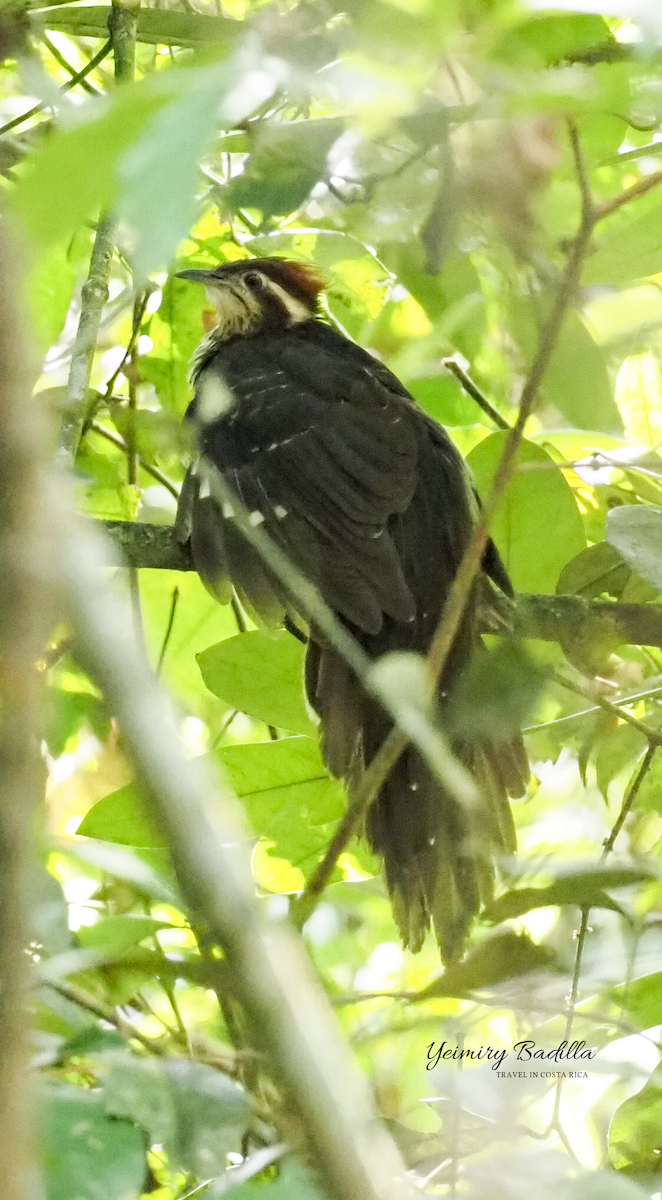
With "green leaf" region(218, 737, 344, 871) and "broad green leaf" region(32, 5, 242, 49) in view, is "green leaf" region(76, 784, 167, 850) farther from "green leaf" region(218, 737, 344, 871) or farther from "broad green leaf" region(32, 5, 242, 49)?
"broad green leaf" region(32, 5, 242, 49)

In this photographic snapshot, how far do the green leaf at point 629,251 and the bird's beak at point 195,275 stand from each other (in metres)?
1.04

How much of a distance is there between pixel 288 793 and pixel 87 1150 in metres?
0.84

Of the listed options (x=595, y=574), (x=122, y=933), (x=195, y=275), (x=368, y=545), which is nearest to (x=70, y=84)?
(x=195, y=275)

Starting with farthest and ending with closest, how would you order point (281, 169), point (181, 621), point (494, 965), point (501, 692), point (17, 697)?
point (181, 621) → point (494, 965) → point (281, 169) → point (501, 692) → point (17, 697)

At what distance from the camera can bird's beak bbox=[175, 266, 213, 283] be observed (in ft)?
7.30

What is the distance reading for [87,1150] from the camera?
0.83 metres

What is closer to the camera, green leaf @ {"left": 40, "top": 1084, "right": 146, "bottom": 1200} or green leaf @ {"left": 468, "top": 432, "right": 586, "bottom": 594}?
green leaf @ {"left": 40, "top": 1084, "right": 146, "bottom": 1200}

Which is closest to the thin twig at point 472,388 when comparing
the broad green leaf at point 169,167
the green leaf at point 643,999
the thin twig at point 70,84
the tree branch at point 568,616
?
the tree branch at point 568,616

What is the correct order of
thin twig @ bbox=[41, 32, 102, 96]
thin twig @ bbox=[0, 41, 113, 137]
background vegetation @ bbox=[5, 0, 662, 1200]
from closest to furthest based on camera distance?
background vegetation @ bbox=[5, 0, 662, 1200] < thin twig @ bbox=[0, 41, 113, 137] < thin twig @ bbox=[41, 32, 102, 96]

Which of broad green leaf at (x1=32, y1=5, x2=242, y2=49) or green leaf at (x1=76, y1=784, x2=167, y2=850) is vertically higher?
broad green leaf at (x1=32, y1=5, x2=242, y2=49)

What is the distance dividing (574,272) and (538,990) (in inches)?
27.3

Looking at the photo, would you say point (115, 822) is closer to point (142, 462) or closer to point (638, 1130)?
point (638, 1130)

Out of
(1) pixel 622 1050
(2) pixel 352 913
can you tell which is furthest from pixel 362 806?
(2) pixel 352 913

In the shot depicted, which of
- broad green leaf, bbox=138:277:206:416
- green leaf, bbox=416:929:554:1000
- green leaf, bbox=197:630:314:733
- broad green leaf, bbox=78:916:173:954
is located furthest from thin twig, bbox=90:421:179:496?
green leaf, bbox=416:929:554:1000
